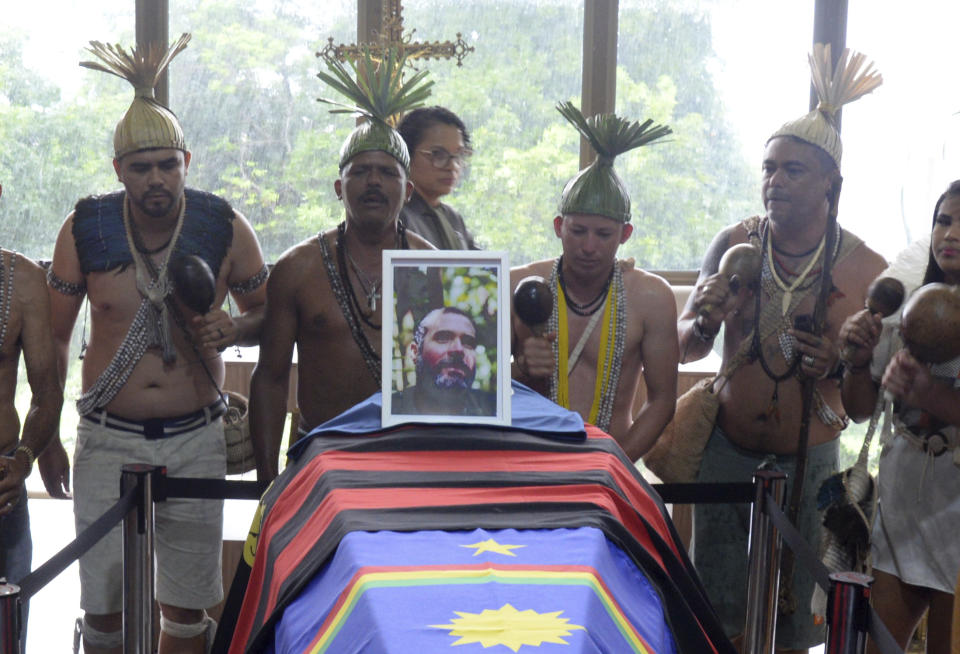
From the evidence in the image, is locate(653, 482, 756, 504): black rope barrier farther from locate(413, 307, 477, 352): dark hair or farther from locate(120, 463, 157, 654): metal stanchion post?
locate(120, 463, 157, 654): metal stanchion post

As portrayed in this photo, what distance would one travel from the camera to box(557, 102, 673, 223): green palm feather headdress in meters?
2.72

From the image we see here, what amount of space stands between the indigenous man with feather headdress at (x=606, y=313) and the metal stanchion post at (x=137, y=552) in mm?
1013

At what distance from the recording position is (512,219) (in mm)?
5277

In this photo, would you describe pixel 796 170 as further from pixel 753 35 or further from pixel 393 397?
pixel 753 35

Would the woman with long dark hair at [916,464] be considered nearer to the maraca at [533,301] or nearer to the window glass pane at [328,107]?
the maraca at [533,301]

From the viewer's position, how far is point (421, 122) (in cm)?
384

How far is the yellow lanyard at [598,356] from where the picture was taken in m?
2.81

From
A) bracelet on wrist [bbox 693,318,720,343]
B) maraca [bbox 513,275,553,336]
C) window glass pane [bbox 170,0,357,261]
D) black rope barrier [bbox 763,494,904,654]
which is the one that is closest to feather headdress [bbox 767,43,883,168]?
bracelet on wrist [bbox 693,318,720,343]

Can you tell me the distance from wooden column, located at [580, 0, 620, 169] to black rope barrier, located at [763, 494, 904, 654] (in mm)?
3172

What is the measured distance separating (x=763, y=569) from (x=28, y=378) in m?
1.97

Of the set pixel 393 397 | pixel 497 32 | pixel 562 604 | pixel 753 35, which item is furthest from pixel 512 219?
pixel 562 604

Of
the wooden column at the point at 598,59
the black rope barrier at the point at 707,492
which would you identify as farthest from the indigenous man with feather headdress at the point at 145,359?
the wooden column at the point at 598,59

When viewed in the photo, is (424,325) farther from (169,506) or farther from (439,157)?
(439,157)

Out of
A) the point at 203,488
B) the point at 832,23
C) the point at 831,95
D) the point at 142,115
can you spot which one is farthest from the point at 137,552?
the point at 832,23
